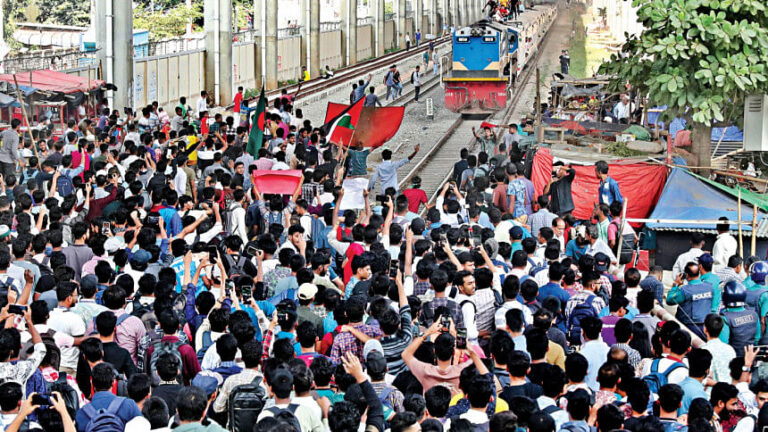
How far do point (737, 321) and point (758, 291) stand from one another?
36.9 inches

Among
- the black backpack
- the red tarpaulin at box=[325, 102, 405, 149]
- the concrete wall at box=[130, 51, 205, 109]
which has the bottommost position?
the black backpack

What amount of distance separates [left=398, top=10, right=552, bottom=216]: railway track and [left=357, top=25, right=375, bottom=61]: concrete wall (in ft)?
75.0

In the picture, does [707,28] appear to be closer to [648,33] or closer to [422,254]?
[648,33]

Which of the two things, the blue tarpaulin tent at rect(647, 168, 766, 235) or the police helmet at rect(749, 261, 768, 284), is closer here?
the police helmet at rect(749, 261, 768, 284)

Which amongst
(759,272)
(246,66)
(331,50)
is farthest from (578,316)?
(331,50)

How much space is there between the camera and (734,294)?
34.3 feet

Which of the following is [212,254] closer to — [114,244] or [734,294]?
[114,244]

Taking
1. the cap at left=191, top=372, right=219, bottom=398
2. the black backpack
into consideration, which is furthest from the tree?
the black backpack

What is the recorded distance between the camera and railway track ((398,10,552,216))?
2666 centimetres

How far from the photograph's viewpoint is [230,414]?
24.2 ft

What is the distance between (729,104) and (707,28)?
100 inches

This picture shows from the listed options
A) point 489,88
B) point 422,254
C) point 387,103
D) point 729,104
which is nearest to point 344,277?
point 422,254

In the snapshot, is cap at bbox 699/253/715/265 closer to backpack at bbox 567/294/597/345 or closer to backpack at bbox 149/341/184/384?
backpack at bbox 567/294/597/345

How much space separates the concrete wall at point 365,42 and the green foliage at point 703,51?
47.3 meters
